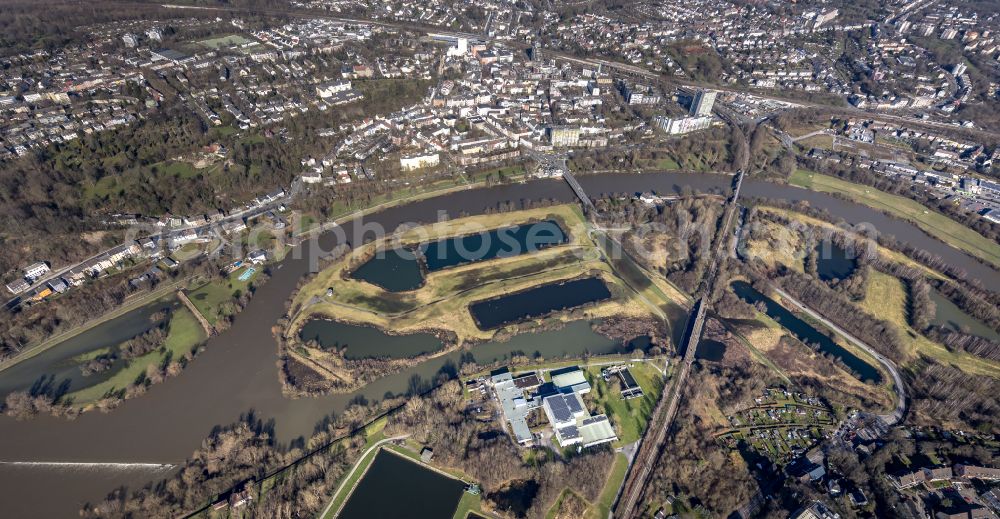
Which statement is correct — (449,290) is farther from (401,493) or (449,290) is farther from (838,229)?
(838,229)

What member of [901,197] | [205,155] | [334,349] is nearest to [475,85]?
[205,155]

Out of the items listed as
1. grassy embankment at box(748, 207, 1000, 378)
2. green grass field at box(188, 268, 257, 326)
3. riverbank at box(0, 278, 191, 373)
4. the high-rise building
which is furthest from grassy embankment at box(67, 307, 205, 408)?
the high-rise building

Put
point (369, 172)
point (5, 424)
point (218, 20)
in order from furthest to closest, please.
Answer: point (218, 20) < point (369, 172) < point (5, 424)

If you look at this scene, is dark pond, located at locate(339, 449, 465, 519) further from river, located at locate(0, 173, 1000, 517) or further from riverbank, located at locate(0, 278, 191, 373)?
riverbank, located at locate(0, 278, 191, 373)

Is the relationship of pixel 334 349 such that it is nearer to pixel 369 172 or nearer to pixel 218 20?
pixel 369 172

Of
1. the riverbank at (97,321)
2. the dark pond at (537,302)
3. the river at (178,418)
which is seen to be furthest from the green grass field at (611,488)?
the riverbank at (97,321)
